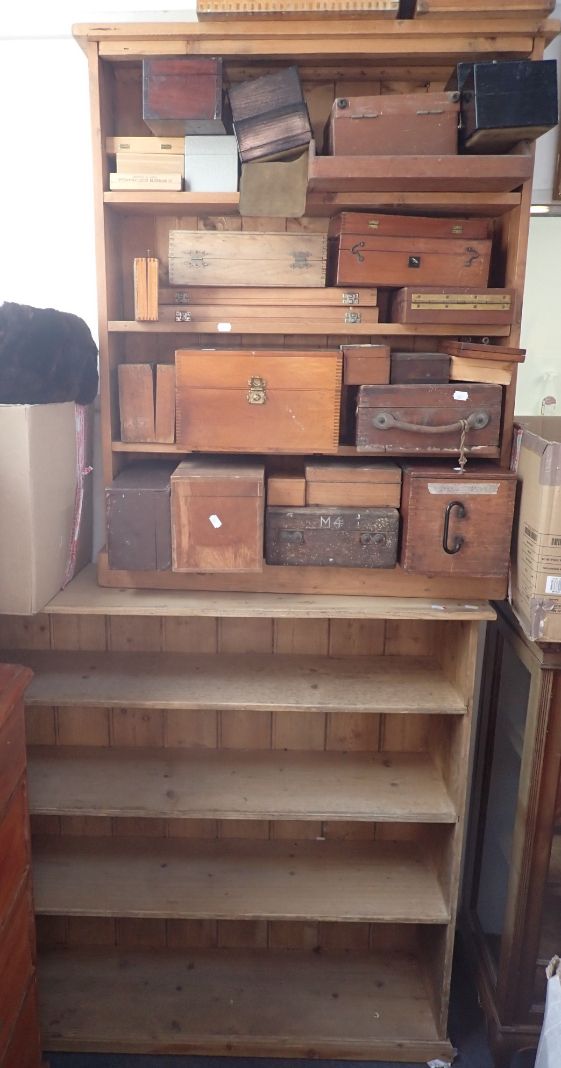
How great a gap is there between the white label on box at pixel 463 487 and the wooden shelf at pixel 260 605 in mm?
276

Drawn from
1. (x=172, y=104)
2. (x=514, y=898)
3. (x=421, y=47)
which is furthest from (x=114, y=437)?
(x=514, y=898)

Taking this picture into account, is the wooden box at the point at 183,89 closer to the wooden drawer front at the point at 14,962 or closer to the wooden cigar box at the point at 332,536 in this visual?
the wooden cigar box at the point at 332,536

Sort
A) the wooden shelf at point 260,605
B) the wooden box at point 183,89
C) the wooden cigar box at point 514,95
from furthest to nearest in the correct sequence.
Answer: the wooden shelf at point 260,605
the wooden box at point 183,89
the wooden cigar box at point 514,95

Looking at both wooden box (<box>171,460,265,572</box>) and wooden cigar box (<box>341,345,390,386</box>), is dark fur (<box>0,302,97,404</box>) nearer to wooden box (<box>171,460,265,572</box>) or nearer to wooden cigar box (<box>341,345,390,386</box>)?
wooden box (<box>171,460,265,572</box>)

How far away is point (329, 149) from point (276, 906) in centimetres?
182

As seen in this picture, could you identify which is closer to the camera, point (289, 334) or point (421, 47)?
point (421, 47)

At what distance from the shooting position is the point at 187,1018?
1.95 metres

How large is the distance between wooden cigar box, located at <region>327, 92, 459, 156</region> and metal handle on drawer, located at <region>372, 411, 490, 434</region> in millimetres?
549

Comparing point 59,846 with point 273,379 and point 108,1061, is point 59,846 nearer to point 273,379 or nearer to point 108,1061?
point 108,1061

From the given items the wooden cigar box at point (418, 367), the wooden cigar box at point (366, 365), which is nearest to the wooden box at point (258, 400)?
the wooden cigar box at point (366, 365)

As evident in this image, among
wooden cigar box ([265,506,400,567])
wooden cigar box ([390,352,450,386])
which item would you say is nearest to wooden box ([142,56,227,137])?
wooden cigar box ([390,352,450,386])

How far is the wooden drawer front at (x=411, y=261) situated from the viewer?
1679mm

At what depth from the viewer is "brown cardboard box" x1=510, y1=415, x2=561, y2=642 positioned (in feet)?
4.99

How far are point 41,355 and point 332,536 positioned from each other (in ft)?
2.41
